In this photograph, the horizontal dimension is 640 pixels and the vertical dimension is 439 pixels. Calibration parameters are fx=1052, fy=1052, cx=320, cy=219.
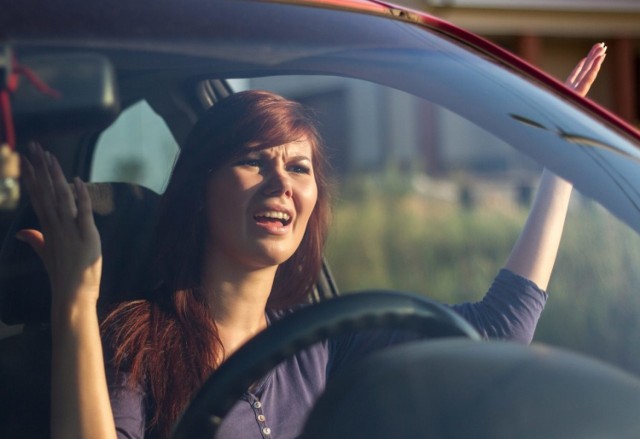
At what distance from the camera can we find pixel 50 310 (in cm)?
119

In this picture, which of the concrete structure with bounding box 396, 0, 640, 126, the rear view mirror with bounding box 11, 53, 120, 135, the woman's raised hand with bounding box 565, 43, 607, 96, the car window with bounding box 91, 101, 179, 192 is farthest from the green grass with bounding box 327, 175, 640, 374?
the concrete structure with bounding box 396, 0, 640, 126

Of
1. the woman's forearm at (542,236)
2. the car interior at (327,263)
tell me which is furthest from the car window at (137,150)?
the woman's forearm at (542,236)

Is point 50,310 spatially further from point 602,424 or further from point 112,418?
point 602,424

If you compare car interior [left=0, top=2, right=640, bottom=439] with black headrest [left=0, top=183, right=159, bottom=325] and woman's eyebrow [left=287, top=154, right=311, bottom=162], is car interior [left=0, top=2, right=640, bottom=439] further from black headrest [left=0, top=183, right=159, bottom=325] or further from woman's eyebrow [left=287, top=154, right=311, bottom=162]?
woman's eyebrow [left=287, top=154, right=311, bottom=162]

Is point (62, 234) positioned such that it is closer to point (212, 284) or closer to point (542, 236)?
point (212, 284)

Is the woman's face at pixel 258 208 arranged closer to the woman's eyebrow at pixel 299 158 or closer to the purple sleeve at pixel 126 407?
the woman's eyebrow at pixel 299 158

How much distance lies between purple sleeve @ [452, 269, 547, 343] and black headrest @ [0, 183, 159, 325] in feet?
1.22

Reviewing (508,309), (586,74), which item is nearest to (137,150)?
(508,309)

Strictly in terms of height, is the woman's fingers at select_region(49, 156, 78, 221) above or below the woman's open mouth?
below

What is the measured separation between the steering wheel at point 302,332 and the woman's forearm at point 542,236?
16cm

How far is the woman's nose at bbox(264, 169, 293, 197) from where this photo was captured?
1231 mm

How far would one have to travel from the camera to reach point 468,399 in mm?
1088

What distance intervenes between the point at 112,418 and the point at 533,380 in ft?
1.51

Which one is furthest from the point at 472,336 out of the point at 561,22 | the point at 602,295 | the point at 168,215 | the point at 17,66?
the point at 561,22
